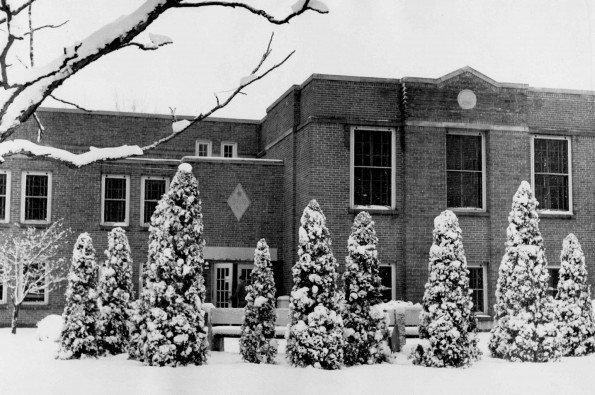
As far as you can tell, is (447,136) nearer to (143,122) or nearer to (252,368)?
(252,368)

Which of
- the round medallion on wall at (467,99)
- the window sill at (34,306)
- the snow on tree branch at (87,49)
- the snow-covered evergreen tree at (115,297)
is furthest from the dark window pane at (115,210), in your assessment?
the snow on tree branch at (87,49)

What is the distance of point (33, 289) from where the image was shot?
→ 25.2 metres

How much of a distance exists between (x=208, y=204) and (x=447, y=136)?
900cm

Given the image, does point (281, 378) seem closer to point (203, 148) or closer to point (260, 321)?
point (260, 321)

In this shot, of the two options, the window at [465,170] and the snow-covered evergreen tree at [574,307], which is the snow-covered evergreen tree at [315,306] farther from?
the window at [465,170]

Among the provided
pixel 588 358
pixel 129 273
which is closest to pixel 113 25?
pixel 129 273

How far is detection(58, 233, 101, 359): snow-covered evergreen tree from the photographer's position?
15695 millimetres

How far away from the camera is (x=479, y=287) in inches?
950

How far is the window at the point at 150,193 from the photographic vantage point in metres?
28.9

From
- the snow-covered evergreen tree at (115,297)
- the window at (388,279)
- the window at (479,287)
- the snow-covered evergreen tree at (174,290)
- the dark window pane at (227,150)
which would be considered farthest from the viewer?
the dark window pane at (227,150)

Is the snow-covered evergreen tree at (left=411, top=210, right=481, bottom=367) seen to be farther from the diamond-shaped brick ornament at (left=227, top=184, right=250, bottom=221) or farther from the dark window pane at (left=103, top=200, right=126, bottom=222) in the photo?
the dark window pane at (left=103, top=200, right=126, bottom=222)

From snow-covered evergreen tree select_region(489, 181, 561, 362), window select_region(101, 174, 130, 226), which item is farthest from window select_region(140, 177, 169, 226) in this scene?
snow-covered evergreen tree select_region(489, 181, 561, 362)

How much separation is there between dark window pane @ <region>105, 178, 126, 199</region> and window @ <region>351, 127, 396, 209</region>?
10.6 meters

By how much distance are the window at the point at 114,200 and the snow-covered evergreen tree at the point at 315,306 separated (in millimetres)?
15260
